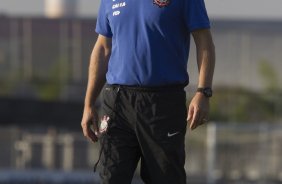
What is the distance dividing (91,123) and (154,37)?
0.56m

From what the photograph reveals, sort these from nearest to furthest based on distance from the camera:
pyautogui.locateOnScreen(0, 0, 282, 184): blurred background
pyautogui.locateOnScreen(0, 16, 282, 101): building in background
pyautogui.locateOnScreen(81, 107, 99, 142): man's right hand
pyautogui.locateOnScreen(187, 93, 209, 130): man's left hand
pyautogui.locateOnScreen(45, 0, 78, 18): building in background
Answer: pyautogui.locateOnScreen(187, 93, 209, 130): man's left hand → pyautogui.locateOnScreen(81, 107, 99, 142): man's right hand → pyautogui.locateOnScreen(0, 0, 282, 184): blurred background → pyautogui.locateOnScreen(0, 16, 282, 101): building in background → pyautogui.locateOnScreen(45, 0, 78, 18): building in background

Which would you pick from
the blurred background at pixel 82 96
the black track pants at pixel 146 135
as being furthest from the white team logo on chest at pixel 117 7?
the blurred background at pixel 82 96

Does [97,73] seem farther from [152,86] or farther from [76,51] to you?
[76,51]

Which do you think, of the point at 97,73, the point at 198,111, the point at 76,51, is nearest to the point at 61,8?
the point at 76,51

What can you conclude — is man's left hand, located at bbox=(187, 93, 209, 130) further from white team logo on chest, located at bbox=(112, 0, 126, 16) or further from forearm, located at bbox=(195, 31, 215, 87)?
white team logo on chest, located at bbox=(112, 0, 126, 16)

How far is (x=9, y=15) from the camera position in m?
64.1

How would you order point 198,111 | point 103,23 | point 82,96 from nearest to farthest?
point 198,111 → point 103,23 → point 82,96

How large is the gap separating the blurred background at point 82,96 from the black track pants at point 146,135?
2798 cm

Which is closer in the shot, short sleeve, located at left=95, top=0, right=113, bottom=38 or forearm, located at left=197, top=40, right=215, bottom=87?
forearm, located at left=197, top=40, right=215, bottom=87

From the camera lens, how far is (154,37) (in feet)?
19.8

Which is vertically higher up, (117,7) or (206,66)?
(117,7)

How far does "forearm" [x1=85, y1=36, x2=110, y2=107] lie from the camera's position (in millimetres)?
6254

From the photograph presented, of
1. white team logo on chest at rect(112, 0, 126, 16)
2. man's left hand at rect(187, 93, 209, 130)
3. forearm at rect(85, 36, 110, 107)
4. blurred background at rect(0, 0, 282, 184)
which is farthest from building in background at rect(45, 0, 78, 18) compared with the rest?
man's left hand at rect(187, 93, 209, 130)

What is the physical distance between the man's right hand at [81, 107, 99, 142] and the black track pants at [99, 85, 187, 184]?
0.09 meters
